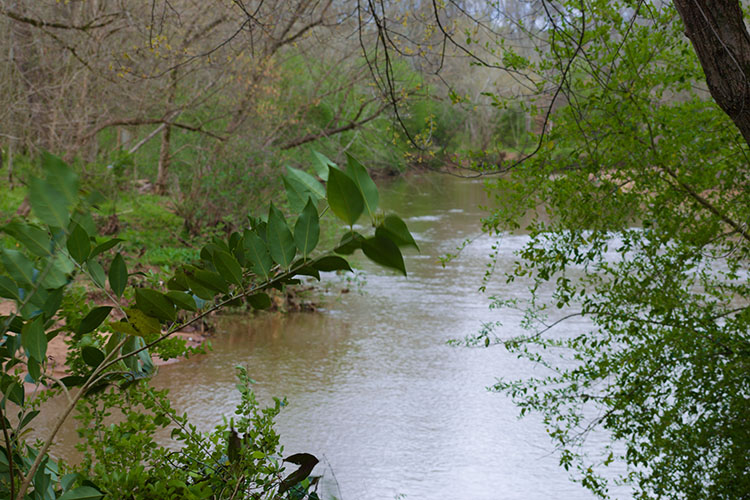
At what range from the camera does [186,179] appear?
9812 mm

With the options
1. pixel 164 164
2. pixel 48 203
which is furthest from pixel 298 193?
pixel 164 164

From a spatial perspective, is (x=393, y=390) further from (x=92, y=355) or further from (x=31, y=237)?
(x=31, y=237)

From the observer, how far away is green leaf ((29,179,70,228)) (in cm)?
61

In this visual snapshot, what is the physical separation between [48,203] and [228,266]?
18cm

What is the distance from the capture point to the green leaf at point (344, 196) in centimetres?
55

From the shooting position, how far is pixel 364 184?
0.57m

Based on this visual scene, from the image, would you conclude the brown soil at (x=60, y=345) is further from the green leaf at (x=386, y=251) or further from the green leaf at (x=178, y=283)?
the green leaf at (x=386, y=251)

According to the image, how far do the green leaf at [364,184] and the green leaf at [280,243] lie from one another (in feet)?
0.46

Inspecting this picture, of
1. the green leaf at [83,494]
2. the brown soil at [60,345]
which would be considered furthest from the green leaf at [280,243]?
the brown soil at [60,345]

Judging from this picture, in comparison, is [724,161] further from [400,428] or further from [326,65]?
[326,65]

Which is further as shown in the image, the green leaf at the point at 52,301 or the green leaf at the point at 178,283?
the green leaf at the point at 178,283

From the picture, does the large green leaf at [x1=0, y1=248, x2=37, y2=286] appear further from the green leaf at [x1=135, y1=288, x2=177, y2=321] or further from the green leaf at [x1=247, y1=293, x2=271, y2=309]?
the green leaf at [x1=247, y1=293, x2=271, y2=309]

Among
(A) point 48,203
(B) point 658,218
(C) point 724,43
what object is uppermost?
(C) point 724,43

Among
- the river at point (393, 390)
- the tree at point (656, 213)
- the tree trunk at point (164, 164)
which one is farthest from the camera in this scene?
the tree trunk at point (164, 164)
